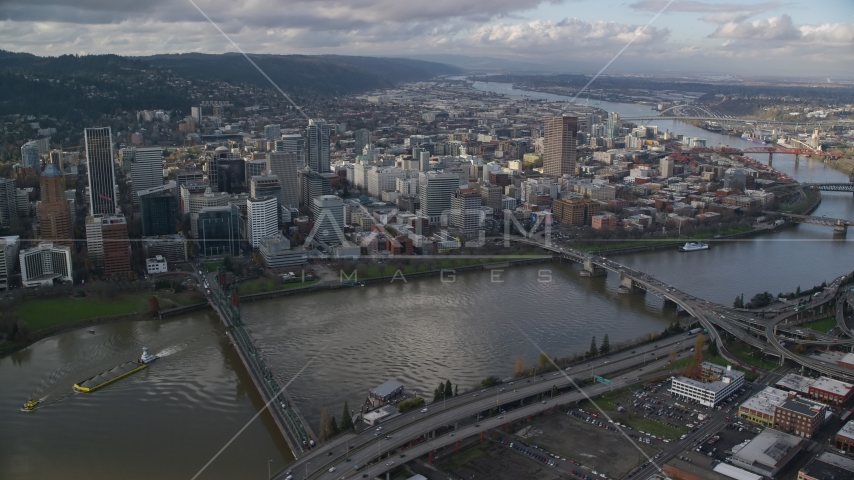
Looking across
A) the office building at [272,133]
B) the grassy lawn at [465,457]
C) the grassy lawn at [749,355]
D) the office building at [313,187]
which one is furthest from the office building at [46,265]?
the office building at [272,133]

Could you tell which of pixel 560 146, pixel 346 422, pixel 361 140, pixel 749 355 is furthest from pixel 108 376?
pixel 361 140

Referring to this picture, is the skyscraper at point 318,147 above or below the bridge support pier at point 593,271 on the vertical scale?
above

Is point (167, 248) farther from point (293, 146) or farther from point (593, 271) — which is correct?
point (293, 146)

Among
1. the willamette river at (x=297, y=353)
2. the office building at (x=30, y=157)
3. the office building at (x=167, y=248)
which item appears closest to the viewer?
the willamette river at (x=297, y=353)

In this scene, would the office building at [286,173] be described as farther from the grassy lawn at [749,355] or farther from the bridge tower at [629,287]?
the grassy lawn at [749,355]

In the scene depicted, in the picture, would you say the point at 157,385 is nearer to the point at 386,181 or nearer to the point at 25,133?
the point at 386,181

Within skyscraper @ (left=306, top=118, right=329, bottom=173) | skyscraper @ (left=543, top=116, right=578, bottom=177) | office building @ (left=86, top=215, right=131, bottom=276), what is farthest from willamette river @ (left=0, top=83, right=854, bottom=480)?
skyscraper @ (left=306, top=118, right=329, bottom=173)
